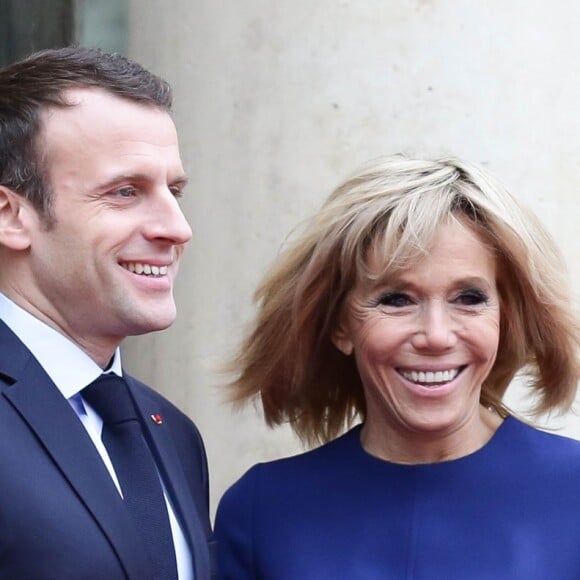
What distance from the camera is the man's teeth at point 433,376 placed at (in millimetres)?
3691

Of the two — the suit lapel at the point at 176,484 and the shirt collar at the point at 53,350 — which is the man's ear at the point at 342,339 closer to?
the suit lapel at the point at 176,484

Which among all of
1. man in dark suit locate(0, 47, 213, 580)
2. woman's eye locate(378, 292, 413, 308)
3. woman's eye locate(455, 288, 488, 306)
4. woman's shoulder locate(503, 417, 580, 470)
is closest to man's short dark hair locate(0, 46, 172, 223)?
man in dark suit locate(0, 47, 213, 580)

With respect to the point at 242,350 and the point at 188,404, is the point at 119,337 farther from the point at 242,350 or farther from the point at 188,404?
the point at 188,404

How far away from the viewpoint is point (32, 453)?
3145mm

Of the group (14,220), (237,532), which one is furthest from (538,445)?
(14,220)

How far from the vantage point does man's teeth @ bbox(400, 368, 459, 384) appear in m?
3.69

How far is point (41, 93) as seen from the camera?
3.44 metres

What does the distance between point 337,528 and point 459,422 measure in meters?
0.39

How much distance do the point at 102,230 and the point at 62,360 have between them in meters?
0.29

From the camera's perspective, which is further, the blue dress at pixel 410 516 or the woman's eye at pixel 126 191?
the blue dress at pixel 410 516

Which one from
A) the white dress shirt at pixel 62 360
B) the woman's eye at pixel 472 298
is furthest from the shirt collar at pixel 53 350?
the woman's eye at pixel 472 298

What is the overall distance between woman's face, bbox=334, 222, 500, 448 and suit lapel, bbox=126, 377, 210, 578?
53cm

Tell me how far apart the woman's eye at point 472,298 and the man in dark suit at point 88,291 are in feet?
2.21

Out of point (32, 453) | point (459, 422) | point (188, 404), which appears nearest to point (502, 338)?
Result: point (459, 422)
